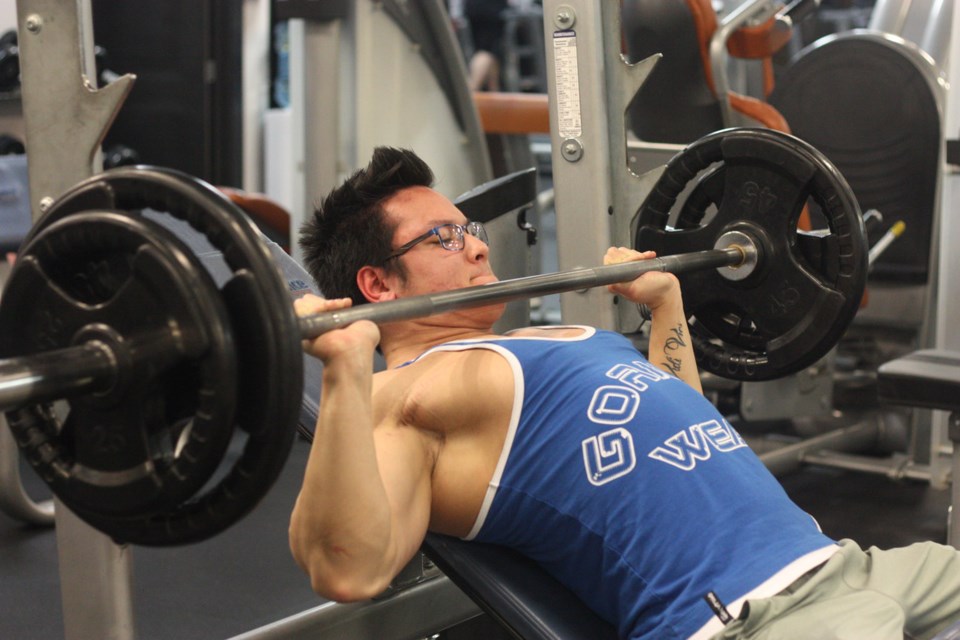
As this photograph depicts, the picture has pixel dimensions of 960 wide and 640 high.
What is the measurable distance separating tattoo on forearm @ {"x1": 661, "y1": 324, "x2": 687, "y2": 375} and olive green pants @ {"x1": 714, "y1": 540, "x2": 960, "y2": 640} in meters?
0.42

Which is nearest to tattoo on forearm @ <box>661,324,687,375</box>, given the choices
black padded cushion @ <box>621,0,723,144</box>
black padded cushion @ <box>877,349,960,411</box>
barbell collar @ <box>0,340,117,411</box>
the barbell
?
the barbell

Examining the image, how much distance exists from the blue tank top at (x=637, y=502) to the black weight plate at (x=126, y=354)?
507mm

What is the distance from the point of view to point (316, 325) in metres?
1.09

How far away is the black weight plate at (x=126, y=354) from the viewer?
0.99m

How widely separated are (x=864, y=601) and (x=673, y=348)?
553mm

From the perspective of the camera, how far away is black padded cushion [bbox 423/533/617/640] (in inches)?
55.9

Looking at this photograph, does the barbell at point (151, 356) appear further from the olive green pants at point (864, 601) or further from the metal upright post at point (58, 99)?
the olive green pants at point (864, 601)

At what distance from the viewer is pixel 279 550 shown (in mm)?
2838

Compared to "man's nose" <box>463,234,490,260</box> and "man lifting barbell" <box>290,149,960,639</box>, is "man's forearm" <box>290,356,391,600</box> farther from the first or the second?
"man's nose" <box>463,234,490,260</box>

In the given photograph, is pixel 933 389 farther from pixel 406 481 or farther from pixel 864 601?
pixel 406 481

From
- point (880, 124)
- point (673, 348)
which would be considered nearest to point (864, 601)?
point (673, 348)

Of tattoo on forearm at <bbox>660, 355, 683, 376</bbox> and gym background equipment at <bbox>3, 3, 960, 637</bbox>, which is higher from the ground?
tattoo on forearm at <bbox>660, 355, 683, 376</bbox>

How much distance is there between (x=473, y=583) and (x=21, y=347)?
0.70 m

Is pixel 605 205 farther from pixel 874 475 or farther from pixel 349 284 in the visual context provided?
pixel 874 475
